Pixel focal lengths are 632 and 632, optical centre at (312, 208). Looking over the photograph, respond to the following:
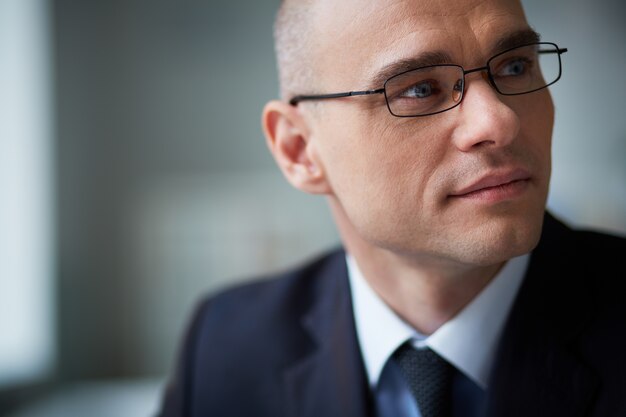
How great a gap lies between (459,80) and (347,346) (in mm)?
593

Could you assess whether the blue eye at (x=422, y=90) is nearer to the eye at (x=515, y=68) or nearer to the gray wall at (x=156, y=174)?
the eye at (x=515, y=68)

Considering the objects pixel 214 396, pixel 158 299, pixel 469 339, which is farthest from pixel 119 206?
pixel 469 339

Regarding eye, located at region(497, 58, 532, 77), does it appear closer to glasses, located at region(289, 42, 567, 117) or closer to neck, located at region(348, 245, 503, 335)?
glasses, located at region(289, 42, 567, 117)

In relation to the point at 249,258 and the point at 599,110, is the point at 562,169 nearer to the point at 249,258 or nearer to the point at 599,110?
the point at 599,110

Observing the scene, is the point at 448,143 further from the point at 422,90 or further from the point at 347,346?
the point at 347,346

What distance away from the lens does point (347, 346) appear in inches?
49.3

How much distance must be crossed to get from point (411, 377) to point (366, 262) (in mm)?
231

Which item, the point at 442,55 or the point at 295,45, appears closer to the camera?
the point at 442,55

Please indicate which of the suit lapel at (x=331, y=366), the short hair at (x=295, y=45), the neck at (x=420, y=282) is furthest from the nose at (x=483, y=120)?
the suit lapel at (x=331, y=366)

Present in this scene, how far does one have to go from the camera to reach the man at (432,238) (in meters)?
→ 0.90

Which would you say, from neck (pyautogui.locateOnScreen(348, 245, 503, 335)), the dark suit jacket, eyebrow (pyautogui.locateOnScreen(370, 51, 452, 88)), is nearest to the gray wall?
the dark suit jacket

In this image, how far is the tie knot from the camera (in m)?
1.09

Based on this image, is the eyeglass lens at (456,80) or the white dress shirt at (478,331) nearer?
the eyeglass lens at (456,80)

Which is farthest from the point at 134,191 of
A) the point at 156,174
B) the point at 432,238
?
the point at 432,238
